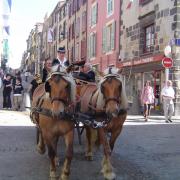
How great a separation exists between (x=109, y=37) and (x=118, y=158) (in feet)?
82.4

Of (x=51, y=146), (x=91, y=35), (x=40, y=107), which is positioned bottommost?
(x=51, y=146)

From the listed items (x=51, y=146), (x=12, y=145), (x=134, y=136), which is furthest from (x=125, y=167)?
(x=134, y=136)

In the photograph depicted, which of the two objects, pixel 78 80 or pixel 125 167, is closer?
pixel 125 167

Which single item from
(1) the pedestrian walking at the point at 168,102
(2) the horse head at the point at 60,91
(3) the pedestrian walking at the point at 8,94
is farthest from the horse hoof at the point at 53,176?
(3) the pedestrian walking at the point at 8,94

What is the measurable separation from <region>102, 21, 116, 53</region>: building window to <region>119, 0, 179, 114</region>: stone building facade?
7.58 ft

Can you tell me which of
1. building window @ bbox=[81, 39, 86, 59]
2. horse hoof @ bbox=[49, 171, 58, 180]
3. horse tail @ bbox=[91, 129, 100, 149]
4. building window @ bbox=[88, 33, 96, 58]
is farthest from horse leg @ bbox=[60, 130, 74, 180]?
building window @ bbox=[81, 39, 86, 59]

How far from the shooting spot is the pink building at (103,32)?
1269 inches

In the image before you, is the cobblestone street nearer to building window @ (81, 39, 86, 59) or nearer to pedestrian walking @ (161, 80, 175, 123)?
pedestrian walking @ (161, 80, 175, 123)

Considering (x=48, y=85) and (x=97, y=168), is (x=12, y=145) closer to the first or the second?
(x=97, y=168)

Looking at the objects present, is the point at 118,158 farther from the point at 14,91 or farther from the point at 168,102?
the point at 14,91

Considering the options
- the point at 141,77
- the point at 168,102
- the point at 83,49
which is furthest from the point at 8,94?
the point at 83,49

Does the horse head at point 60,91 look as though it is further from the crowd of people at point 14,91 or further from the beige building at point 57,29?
the beige building at point 57,29

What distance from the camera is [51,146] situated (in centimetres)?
728

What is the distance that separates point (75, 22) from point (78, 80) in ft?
138
